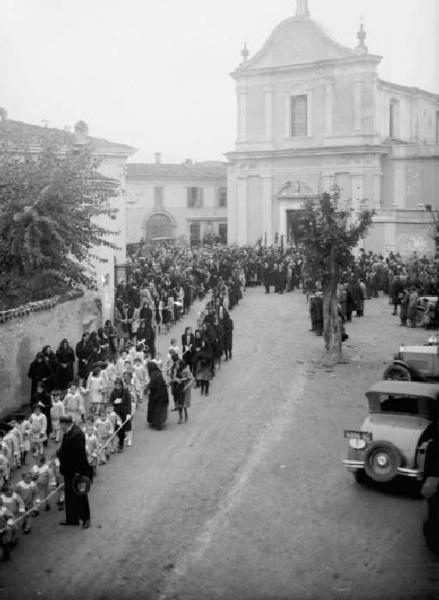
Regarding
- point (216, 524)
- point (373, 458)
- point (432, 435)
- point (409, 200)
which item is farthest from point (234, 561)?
point (409, 200)

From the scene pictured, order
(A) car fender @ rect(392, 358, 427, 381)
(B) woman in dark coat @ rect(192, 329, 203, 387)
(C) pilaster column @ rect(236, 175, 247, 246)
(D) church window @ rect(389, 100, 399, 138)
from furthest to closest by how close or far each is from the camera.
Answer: (D) church window @ rect(389, 100, 399, 138) < (C) pilaster column @ rect(236, 175, 247, 246) < (B) woman in dark coat @ rect(192, 329, 203, 387) < (A) car fender @ rect(392, 358, 427, 381)

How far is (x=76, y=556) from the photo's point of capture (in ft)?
33.3

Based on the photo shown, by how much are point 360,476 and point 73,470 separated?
446cm

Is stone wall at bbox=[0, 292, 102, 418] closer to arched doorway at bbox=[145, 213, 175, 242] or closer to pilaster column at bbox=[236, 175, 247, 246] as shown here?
pilaster column at bbox=[236, 175, 247, 246]

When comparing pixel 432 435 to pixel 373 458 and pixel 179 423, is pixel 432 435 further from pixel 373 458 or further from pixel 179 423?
pixel 179 423

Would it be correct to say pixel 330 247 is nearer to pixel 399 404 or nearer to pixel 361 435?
pixel 399 404

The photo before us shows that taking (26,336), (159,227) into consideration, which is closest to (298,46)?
(159,227)

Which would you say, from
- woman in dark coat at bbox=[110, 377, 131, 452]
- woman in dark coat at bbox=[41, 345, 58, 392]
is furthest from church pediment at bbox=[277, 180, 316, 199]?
woman in dark coat at bbox=[110, 377, 131, 452]

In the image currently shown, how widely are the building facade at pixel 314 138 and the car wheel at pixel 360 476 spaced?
29264 mm

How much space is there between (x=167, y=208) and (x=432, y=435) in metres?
48.7

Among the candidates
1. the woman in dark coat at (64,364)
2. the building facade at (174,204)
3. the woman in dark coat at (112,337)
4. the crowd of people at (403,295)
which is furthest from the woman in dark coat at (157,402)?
the building facade at (174,204)

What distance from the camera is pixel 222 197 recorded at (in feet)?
198

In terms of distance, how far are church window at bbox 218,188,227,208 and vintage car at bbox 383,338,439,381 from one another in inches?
1721

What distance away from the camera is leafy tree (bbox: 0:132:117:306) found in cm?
2070
